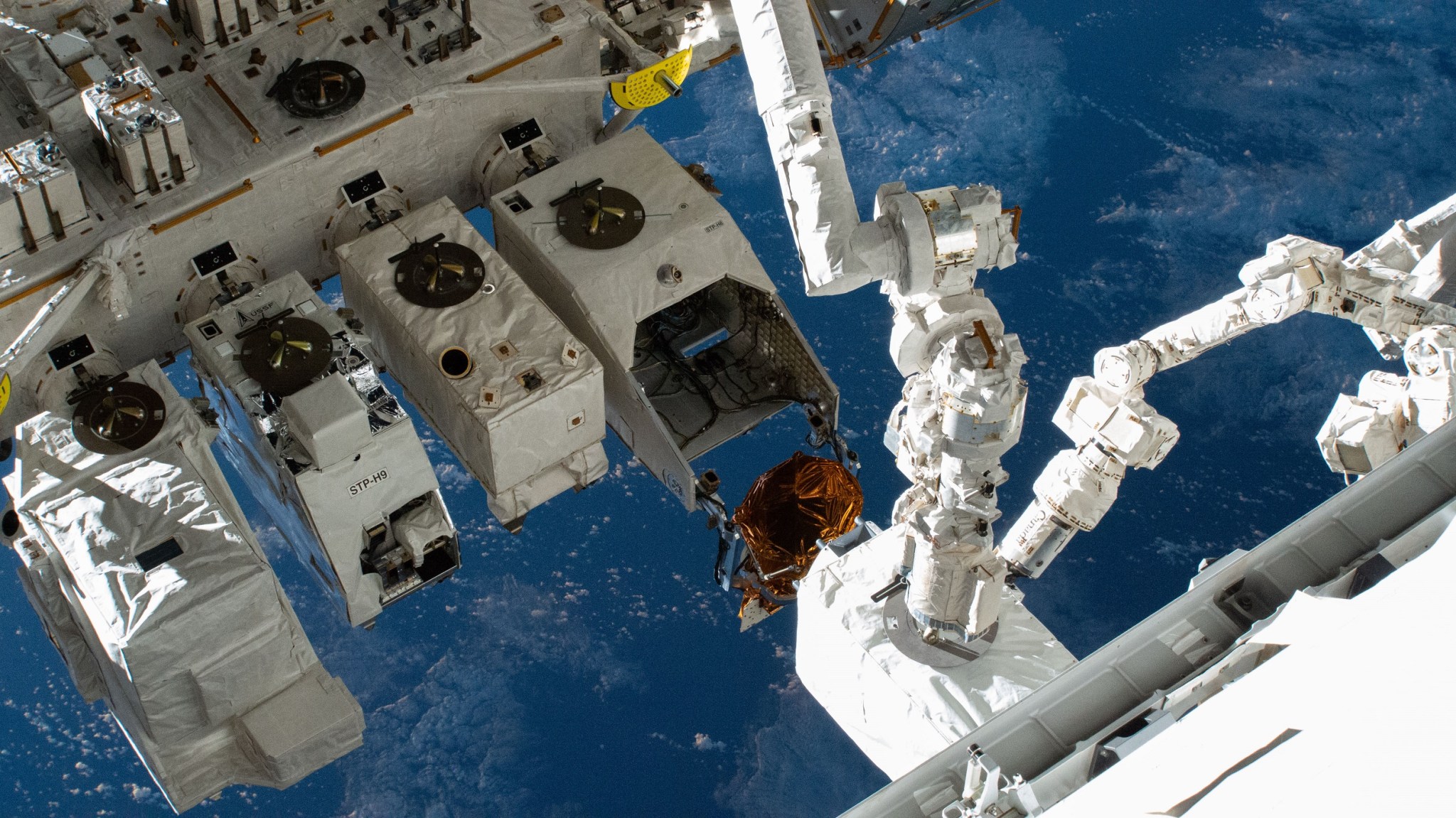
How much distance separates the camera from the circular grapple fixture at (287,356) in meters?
11.5

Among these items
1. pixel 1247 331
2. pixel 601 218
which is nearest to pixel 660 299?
pixel 601 218

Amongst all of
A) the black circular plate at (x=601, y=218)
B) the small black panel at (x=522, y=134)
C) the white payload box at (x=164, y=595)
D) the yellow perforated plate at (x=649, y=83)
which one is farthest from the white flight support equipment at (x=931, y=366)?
the small black panel at (x=522, y=134)

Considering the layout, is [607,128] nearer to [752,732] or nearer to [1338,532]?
[752,732]

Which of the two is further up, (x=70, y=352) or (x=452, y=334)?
(x=70, y=352)

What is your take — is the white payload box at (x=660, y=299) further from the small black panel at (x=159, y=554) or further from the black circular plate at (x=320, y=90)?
the small black panel at (x=159, y=554)

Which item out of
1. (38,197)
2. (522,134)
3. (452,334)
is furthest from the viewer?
(522,134)

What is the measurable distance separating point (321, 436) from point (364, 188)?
2554 mm

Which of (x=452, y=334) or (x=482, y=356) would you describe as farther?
(x=452, y=334)

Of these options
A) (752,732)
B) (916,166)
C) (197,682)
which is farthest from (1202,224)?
(197,682)

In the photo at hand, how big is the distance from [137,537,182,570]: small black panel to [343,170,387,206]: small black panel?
123 inches

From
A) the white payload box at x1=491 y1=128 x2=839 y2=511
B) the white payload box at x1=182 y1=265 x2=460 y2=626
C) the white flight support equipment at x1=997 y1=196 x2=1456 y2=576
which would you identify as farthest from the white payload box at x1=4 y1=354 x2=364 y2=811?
the white flight support equipment at x1=997 y1=196 x2=1456 y2=576

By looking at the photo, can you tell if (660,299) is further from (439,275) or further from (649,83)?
(649,83)

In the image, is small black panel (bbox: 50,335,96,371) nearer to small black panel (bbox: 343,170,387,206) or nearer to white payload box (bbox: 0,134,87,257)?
white payload box (bbox: 0,134,87,257)

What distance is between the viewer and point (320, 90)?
12.4m
